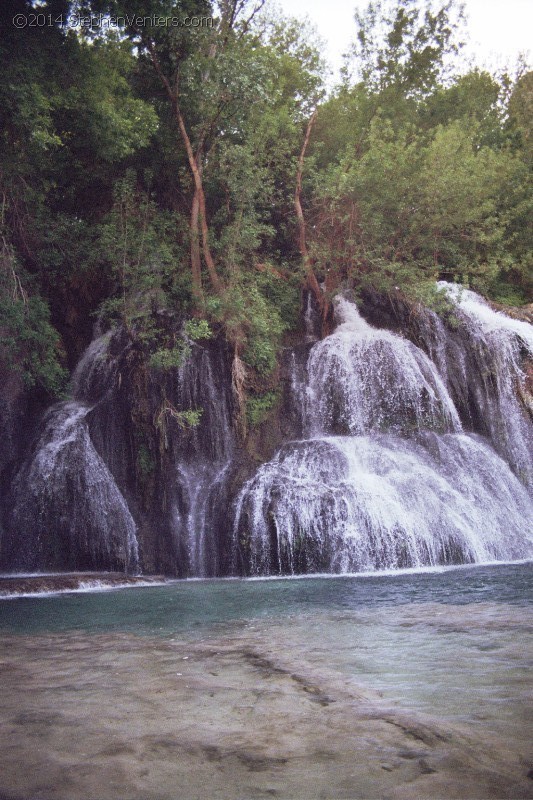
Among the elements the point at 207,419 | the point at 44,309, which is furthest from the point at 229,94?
the point at 207,419

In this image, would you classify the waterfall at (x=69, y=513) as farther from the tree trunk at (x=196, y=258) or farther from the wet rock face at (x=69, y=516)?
the tree trunk at (x=196, y=258)

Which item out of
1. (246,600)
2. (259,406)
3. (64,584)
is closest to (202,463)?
(259,406)

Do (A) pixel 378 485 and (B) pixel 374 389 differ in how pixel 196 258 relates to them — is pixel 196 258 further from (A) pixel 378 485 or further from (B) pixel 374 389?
(A) pixel 378 485

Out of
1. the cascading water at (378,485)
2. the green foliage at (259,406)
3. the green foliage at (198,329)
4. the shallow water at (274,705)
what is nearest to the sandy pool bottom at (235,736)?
the shallow water at (274,705)

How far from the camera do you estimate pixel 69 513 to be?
44.7 feet

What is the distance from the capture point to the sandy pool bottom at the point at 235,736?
7.78 feet

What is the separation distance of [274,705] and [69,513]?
36.5 feet

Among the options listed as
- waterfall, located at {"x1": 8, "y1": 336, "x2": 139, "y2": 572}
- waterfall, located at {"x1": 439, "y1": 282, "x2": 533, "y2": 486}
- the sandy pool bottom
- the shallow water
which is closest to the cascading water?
waterfall, located at {"x1": 439, "y1": 282, "x2": 533, "y2": 486}

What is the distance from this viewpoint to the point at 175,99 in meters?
17.2

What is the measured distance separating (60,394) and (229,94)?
8.83m

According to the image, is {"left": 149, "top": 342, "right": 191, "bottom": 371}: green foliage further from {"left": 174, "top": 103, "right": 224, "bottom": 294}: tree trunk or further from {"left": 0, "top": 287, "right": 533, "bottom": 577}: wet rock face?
{"left": 174, "top": 103, "right": 224, "bottom": 294}: tree trunk

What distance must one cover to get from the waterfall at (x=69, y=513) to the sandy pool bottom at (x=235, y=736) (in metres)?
9.14

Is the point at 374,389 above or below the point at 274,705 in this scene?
above

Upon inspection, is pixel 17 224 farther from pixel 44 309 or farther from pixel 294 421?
pixel 294 421
